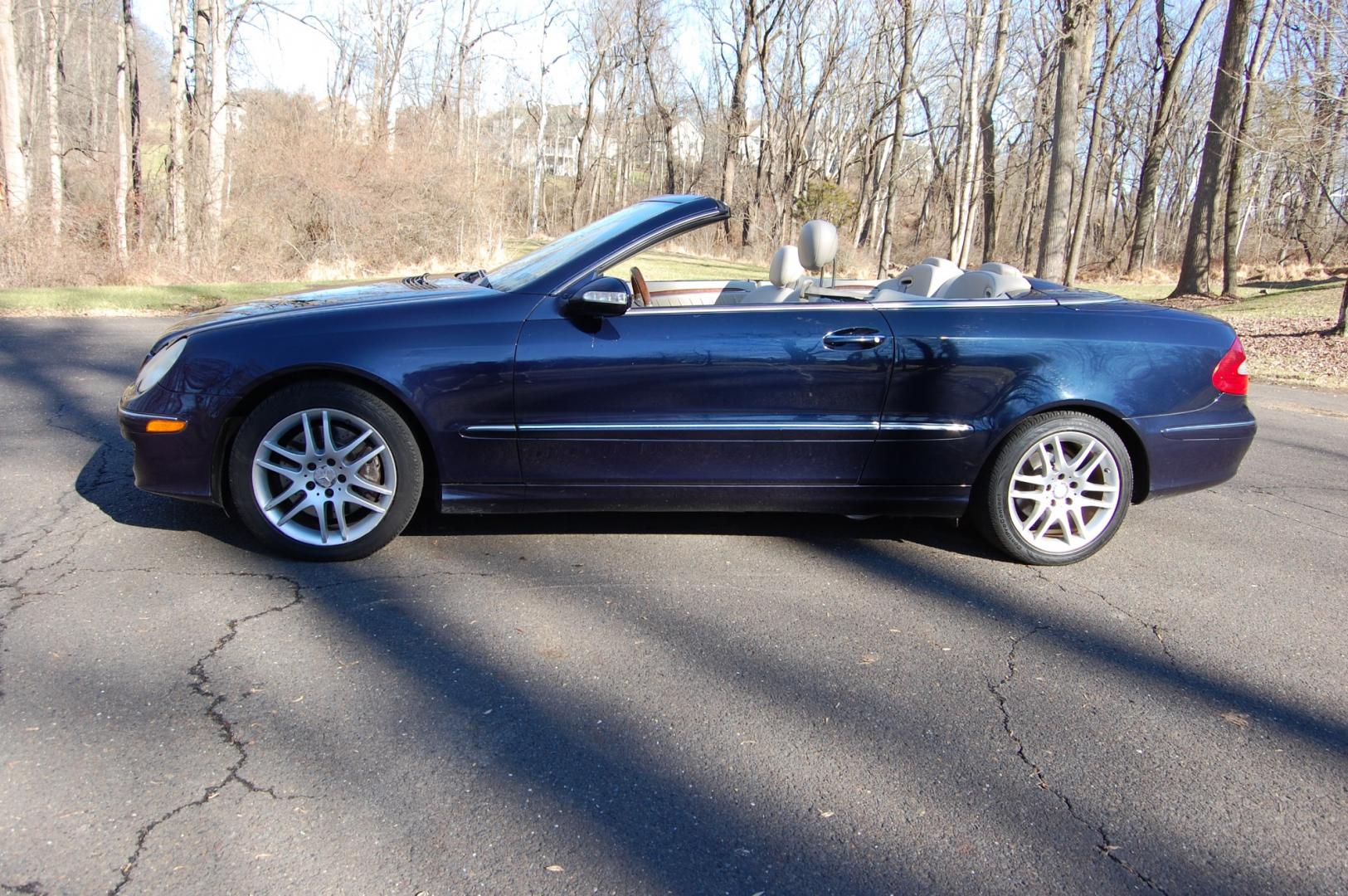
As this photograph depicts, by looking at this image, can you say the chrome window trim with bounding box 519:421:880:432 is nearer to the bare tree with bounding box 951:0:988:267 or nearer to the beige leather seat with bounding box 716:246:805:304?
the beige leather seat with bounding box 716:246:805:304

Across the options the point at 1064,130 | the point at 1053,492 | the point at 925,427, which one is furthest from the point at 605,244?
the point at 1064,130

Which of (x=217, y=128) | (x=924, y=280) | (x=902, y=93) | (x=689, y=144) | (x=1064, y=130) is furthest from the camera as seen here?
(x=689, y=144)

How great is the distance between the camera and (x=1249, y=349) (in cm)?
1369

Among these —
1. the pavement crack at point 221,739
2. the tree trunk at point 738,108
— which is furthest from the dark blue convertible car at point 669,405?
the tree trunk at point 738,108

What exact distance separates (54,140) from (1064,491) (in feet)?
75.2

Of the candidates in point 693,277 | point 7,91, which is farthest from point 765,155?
point 693,277

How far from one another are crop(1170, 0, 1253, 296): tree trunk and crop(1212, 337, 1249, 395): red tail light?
15.1 meters

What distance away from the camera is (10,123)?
17.0 metres

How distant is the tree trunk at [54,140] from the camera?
16406 mm

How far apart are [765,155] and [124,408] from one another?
4197cm

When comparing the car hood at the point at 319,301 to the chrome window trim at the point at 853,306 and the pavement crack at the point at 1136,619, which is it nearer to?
the chrome window trim at the point at 853,306

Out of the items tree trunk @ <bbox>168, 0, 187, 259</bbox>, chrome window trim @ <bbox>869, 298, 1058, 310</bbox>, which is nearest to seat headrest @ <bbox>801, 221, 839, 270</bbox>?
chrome window trim @ <bbox>869, 298, 1058, 310</bbox>

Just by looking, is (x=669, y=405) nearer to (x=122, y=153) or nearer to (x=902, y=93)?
(x=122, y=153)

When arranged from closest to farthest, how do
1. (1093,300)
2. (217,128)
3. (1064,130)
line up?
(1093,300) < (1064,130) < (217,128)
